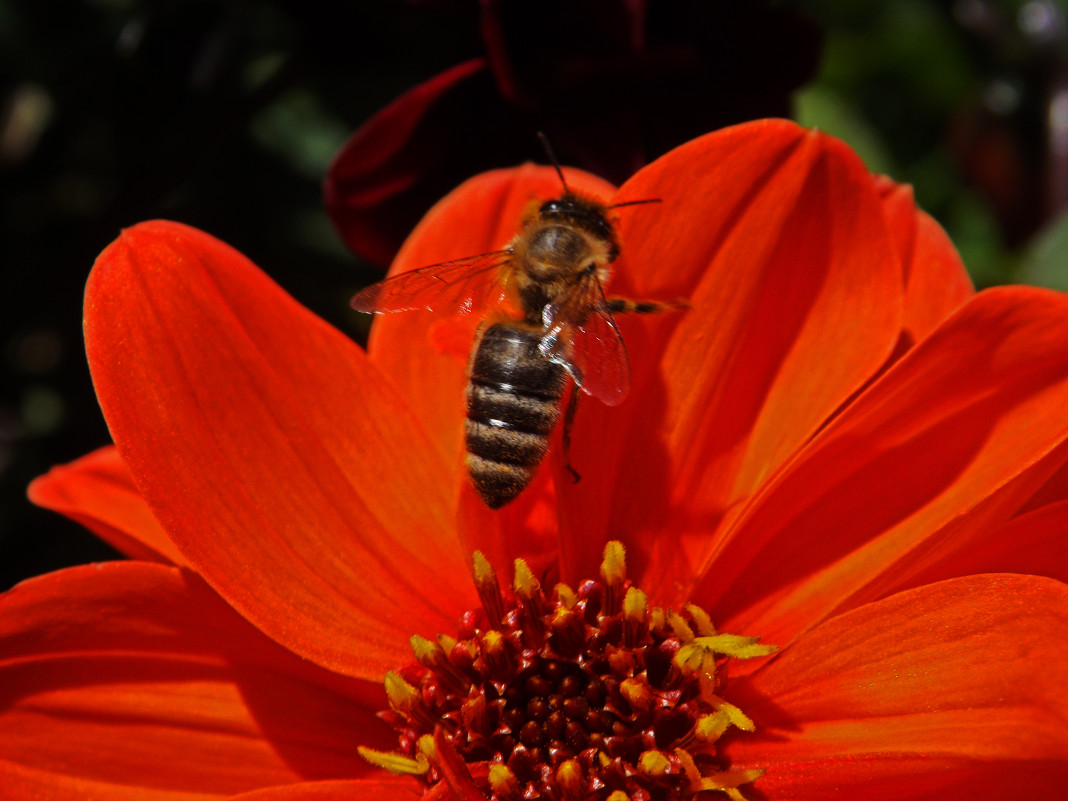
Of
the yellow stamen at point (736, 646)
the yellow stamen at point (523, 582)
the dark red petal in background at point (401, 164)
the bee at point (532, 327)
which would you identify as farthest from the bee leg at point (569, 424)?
the dark red petal in background at point (401, 164)

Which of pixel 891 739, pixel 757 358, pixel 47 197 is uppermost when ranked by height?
pixel 47 197

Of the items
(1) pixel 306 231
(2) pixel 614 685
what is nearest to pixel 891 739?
(2) pixel 614 685

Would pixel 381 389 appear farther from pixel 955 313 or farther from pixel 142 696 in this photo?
pixel 955 313

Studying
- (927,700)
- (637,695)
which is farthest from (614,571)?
(927,700)

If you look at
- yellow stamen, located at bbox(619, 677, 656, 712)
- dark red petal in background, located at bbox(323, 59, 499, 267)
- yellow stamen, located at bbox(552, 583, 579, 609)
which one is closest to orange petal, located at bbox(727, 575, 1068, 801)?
yellow stamen, located at bbox(619, 677, 656, 712)

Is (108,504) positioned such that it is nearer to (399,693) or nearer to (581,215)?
(399,693)
